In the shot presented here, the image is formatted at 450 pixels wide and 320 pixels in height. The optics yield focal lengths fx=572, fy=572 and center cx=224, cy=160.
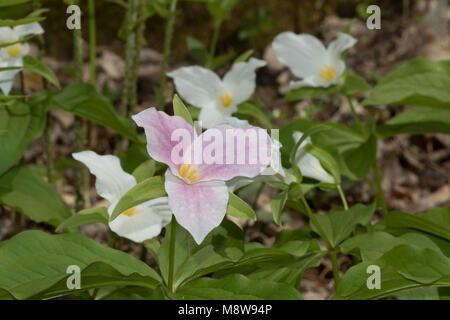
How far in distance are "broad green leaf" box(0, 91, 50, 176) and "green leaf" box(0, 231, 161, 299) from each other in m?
0.29

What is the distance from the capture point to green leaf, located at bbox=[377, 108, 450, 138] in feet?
5.31

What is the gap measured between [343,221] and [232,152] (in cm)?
51

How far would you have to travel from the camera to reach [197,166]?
92 cm

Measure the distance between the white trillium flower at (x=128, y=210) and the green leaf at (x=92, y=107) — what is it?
31 centimetres

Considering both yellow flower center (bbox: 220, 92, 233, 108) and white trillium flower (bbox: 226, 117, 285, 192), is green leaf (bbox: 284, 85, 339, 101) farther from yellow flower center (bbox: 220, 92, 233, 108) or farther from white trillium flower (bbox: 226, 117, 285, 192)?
white trillium flower (bbox: 226, 117, 285, 192)

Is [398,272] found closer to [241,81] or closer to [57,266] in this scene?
[57,266]

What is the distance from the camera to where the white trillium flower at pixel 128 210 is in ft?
3.73

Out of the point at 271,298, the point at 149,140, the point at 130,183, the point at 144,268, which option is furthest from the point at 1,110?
the point at 271,298

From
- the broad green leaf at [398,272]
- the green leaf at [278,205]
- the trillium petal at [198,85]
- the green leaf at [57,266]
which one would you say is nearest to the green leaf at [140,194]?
the green leaf at [57,266]

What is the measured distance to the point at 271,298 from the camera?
1.01 meters

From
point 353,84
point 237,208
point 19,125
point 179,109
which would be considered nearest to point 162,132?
point 179,109

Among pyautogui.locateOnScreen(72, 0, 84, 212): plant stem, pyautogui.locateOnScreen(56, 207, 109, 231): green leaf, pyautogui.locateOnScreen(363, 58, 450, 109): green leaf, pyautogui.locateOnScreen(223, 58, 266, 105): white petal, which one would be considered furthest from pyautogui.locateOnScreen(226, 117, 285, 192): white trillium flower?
pyautogui.locateOnScreen(72, 0, 84, 212): plant stem

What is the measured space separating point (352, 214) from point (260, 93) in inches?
67.1
